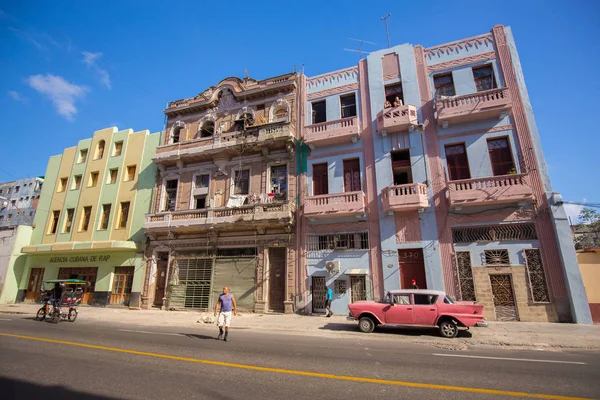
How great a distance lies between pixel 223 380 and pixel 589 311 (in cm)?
1530

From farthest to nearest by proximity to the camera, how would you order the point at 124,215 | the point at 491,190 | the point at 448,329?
the point at 124,215
the point at 491,190
the point at 448,329

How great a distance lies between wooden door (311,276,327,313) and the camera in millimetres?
16562

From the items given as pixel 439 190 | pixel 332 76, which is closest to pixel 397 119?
pixel 439 190

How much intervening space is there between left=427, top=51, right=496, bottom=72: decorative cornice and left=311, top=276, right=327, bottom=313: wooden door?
1421cm

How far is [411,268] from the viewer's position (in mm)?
15383

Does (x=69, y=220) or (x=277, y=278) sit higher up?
(x=69, y=220)

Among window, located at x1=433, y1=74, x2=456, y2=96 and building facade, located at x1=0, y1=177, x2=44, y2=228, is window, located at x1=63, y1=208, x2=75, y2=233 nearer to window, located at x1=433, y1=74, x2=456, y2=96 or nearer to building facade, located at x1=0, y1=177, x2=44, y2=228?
window, located at x1=433, y1=74, x2=456, y2=96

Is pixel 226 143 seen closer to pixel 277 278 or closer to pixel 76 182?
pixel 277 278

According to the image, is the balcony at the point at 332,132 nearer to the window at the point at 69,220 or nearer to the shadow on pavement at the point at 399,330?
the shadow on pavement at the point at 399,330

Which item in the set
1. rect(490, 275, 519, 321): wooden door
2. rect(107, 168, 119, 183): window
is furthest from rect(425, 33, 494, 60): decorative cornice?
rect(107, 168, 119, 183): window

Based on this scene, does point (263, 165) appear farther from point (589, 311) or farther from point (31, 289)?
point (31, 289)

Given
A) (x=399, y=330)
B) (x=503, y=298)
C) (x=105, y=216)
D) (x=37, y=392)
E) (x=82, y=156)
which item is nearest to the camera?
(x=37, y=392)

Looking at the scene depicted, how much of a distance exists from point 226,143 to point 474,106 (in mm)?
15224

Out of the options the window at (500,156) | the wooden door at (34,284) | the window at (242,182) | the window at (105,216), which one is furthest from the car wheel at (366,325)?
the wooden door at (34,284)
